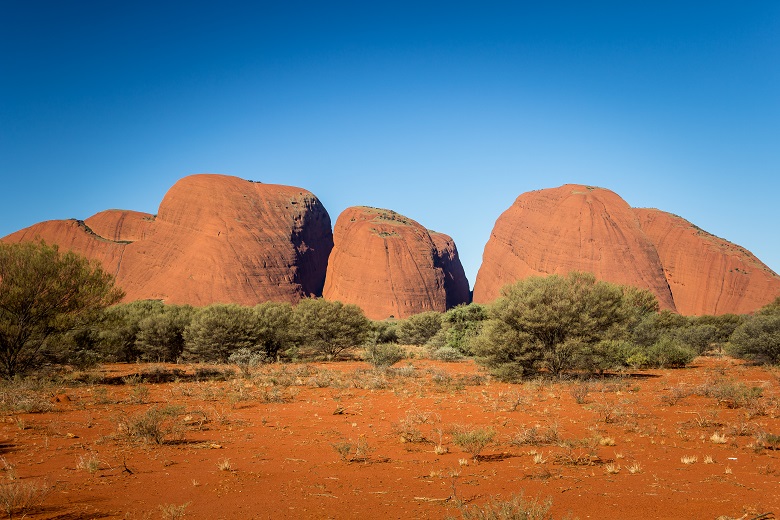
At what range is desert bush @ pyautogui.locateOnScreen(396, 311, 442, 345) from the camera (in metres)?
47.2

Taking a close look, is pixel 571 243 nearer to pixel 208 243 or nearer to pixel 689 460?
pixel 208 243

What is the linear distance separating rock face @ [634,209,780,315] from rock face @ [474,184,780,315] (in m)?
0.12

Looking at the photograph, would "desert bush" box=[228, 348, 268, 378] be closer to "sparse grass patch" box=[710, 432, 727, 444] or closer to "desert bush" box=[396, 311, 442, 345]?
"sparse grass patch" box=[710, 432, 727, 444]

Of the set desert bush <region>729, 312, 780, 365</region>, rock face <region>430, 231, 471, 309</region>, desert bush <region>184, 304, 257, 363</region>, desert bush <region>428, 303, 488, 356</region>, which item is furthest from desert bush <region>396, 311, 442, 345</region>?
rock face <region>430, 231, 471, 309</region>

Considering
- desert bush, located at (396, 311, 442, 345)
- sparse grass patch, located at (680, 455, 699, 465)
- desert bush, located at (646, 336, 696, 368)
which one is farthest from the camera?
desert bush, located at (396, 311, 442, 345)

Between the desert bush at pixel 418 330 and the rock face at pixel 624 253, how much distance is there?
105 feet

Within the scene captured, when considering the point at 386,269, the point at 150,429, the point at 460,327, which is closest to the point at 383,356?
the point at 460,327

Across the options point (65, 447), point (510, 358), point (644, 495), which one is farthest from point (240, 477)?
point (510, 358)

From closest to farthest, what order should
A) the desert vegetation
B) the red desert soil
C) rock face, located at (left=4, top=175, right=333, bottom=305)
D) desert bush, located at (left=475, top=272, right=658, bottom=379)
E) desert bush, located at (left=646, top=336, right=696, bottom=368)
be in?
the red desert soil, the desert vegetation, desert bush, located at (left=475, top=272, right=658, bottom=379), desert bush, located at (left=646, top=336, right=696, bottom=368), rock face, located at (left=4, top=175, right=333, bottom=305)

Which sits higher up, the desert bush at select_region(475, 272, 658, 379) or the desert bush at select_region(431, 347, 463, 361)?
the desert bush at select_region(475, 272, 658, 379)

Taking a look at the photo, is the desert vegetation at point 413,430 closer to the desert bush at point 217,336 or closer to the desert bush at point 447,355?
the desert bush at point 217,336

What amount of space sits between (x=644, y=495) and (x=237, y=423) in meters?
7.69

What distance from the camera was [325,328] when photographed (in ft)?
102

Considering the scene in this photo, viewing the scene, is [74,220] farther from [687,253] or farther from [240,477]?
[687,253]
